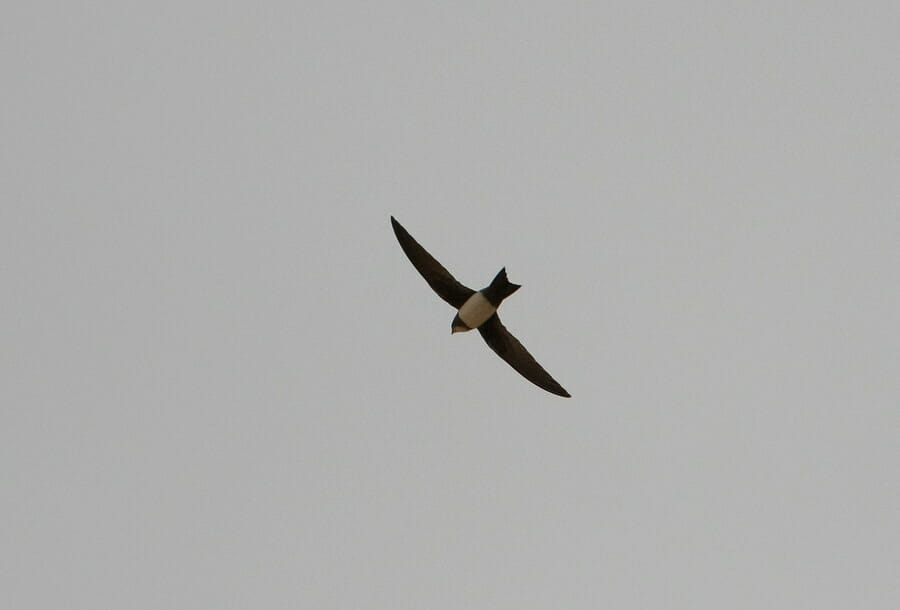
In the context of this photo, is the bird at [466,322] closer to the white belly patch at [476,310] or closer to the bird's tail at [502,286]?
the white belly patch at [476,310]

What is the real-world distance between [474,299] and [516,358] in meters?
1.37

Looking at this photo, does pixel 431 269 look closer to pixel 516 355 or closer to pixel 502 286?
pixel 502 286

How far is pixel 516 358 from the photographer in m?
18.1

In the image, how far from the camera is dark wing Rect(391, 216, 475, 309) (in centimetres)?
1794

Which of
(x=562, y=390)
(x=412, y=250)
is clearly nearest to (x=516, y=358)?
(x=562, y=390)

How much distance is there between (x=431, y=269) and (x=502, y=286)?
1476 mm

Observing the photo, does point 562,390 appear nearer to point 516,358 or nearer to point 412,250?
point 516,358

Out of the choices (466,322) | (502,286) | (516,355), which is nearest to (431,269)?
(466,322)

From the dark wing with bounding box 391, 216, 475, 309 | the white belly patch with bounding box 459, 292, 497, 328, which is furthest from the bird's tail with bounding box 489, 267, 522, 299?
the dark wing with bounding box 391, 216, 475, 309

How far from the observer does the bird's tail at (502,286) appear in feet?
55.6

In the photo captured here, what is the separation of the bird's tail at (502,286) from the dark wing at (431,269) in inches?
34.7

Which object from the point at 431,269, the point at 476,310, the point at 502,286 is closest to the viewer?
the point at 502,286

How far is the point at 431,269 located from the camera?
18.0m

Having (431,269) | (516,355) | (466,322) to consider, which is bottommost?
(466,322)
